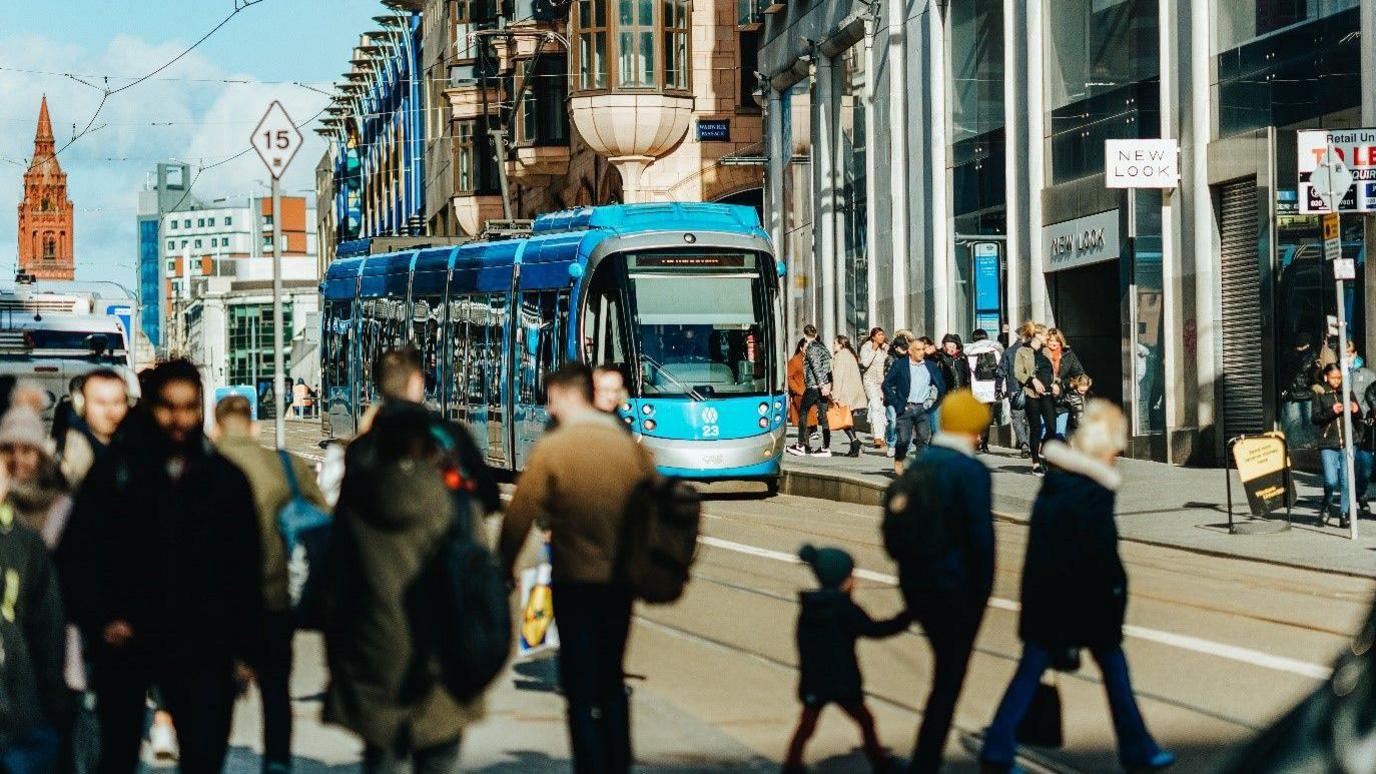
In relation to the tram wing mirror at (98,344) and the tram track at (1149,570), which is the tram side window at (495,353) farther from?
the tram wing mirror at (98,344)

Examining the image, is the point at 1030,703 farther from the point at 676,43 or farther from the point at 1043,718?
the point at 676,43

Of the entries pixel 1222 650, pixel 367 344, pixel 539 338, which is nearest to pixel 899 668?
pixel 1222 650

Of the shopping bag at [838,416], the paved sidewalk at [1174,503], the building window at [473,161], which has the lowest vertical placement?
the paved sidewalk at [1174,503]

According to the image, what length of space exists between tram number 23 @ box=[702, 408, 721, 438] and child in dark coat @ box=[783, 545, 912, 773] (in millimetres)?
15918

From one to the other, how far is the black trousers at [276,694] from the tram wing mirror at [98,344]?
637 inches

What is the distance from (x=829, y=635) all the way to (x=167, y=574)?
2.52 m

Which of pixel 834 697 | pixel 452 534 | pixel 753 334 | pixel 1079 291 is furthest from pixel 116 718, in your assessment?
pixel 1079 291

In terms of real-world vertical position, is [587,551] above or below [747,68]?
below

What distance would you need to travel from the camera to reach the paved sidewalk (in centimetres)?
1719

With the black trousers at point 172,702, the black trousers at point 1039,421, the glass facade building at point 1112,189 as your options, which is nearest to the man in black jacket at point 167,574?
the black trousers at point 172,702

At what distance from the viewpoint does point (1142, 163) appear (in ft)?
86.6

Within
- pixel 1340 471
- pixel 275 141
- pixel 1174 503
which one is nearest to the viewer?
pixel 1340 471

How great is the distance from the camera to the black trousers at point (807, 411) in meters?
29.4

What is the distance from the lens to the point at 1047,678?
8.75m
